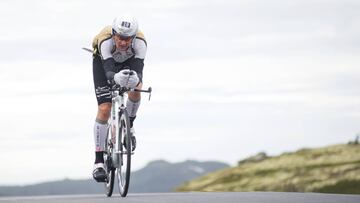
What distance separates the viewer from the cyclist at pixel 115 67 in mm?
15070

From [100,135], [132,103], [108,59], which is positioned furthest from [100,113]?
[108,59]

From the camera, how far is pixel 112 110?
16.0 m

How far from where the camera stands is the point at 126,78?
14.9m

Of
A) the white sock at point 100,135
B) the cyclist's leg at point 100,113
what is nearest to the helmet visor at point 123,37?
the cyclist's leg at point 100,113

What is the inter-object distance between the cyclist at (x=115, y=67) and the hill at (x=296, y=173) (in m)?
44.3

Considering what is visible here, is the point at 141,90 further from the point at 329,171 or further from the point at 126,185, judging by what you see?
the point at 329,171

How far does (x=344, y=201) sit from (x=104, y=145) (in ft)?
17.3

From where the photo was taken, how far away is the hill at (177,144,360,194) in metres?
64.9

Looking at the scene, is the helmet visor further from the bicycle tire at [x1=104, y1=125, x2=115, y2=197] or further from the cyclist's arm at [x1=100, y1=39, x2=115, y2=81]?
the bicycle tire at [x1=104, y1=125, x2=115, y2=197]

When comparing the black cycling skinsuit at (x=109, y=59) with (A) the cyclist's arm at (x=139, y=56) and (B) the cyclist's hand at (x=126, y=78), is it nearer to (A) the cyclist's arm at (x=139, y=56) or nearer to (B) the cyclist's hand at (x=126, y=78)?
(A) the cyclist's arm at (x=139, y=56)

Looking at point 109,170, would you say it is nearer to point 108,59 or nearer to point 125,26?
point 108,59

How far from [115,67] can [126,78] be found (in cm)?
87

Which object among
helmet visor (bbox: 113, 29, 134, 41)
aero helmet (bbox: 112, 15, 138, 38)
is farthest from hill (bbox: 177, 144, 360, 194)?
aero helmet (bbox: 112, 15, 138, 38)

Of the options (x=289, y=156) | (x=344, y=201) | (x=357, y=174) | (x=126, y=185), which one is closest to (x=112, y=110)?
(x=126, y=185)
